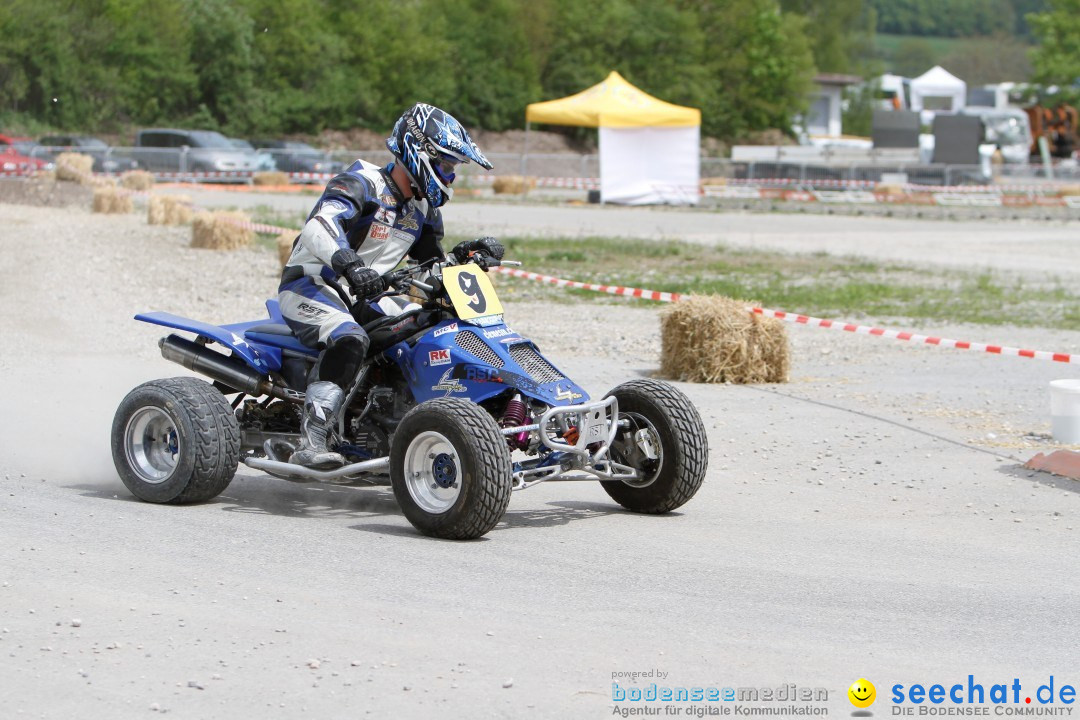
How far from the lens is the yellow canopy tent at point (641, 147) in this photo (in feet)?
131

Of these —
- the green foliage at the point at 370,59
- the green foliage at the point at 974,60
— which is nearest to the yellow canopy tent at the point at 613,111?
the green foliage at the point at 370,59

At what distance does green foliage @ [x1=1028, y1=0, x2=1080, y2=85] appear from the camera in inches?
2928

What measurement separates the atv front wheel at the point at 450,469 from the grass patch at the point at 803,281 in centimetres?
1077

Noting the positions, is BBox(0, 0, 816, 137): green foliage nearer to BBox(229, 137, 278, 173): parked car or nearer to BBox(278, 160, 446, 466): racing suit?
BBox(229, 137, 278, 173): parked car

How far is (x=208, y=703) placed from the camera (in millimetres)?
4668

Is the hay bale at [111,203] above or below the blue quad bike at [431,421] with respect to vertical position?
above

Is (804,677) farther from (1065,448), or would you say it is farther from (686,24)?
(686,24)

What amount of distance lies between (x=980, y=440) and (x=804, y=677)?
5613mm

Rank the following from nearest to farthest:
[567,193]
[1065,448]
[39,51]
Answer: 1. [1065,448]
2. [567,193]
3. [39,51]

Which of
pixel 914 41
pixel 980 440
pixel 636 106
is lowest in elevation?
pixel 980 440

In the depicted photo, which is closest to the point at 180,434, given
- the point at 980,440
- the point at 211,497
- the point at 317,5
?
the point at 211,497

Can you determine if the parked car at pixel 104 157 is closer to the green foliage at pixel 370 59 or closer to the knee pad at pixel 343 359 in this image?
the green foliage at pixel 370 59

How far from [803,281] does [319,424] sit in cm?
1432

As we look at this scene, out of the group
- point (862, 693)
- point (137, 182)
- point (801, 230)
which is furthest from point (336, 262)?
point (137, 182)
